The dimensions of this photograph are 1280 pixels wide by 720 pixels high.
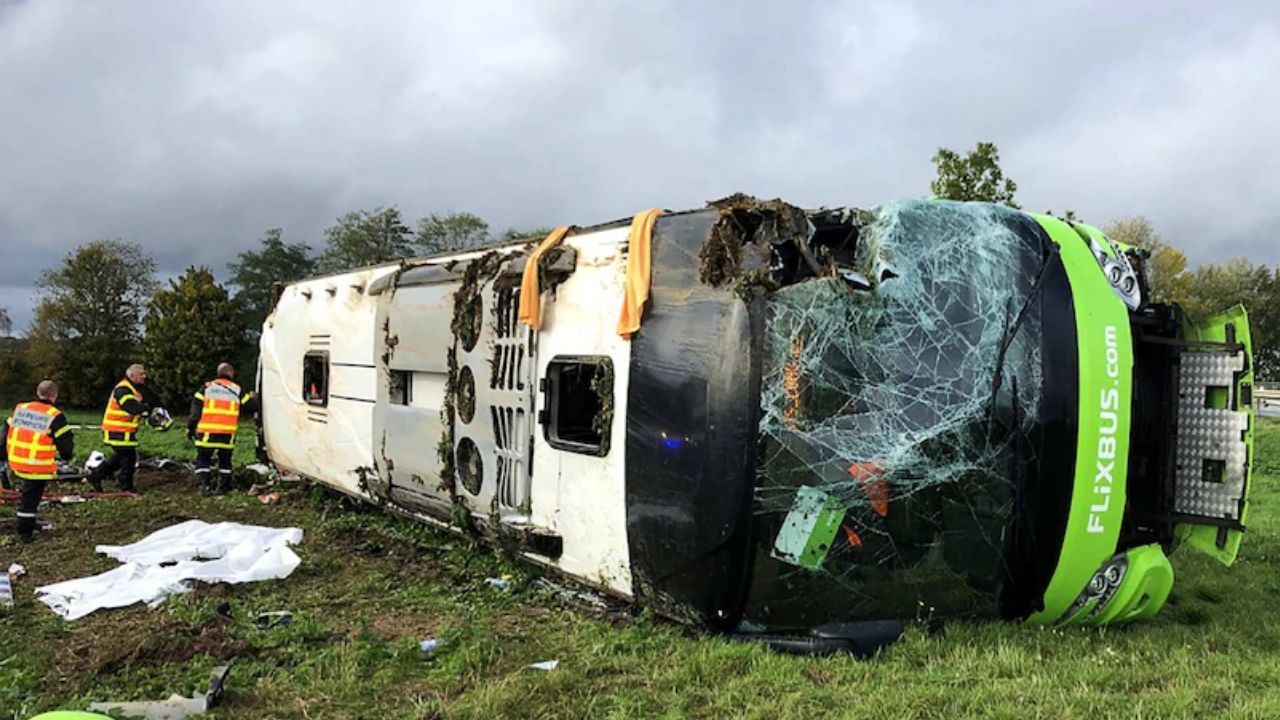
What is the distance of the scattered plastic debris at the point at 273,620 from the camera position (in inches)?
193

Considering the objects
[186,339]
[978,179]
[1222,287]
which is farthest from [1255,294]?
[186,339]

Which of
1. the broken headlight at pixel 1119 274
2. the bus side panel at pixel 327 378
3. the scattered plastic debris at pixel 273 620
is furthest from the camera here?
the bus side panel at pixel 327 378

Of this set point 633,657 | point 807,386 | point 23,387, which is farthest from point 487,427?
point 23,387

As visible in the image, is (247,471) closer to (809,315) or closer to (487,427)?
(487,427)

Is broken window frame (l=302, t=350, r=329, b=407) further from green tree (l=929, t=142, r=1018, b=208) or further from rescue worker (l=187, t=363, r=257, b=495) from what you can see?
green tree (l=929, t=142, r=1018, b=208)

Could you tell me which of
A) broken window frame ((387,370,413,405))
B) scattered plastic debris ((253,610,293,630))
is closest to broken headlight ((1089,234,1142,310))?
scattered plastic debris ((253,610,293,630))

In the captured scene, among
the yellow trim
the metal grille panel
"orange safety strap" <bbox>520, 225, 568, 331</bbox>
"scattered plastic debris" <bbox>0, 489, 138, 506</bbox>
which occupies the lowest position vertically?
"scattered plastic debris" <bbox>0, 489, 138, 506</bbox>

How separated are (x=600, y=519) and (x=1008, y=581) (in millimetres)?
2022

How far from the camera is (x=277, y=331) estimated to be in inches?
399

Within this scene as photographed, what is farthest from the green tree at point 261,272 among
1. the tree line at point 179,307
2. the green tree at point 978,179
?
the green tree at point 978,179

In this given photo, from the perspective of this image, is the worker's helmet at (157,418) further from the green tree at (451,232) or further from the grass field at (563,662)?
the green tree at (451,232)

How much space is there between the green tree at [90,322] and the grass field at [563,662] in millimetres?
32646

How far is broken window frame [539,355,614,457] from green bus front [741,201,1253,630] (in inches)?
37.7

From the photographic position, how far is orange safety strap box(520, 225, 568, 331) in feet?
17.7
